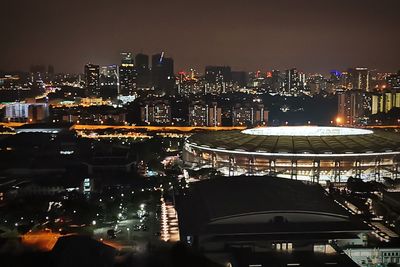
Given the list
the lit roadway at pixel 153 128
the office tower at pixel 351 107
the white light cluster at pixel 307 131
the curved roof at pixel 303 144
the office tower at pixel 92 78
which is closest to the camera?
the curved roof at pixel 303 144

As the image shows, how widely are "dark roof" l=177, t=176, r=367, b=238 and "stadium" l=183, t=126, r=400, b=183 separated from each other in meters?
3.31

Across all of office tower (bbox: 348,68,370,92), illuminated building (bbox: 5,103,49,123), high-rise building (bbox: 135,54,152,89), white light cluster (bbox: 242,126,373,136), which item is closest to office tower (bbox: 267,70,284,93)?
office tower (bbox: 348,68,370,92)

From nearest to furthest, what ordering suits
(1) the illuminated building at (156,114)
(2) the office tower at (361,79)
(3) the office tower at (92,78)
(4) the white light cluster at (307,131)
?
(4) the white light cluster at (307,131) < (1) the illuminated building at (156,114) < (2) the office tower at (361,79) < (3) the office tower at (92,78)

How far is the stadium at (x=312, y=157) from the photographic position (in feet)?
51.0

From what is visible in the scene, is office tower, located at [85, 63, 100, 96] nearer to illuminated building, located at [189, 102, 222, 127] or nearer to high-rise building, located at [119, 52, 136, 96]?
high-rise building, located at [119, 52, 136, 96]

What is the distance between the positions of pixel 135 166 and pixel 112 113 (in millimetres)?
18296

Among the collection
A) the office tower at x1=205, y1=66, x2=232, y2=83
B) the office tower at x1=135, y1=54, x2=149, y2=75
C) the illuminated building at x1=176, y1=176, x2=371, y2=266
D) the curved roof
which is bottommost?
the illuminated building at x1=176, y1=176, x2=371, y2=266

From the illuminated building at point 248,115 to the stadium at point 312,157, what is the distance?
17.9 metres

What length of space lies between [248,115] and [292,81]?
1123 inches

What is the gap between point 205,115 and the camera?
34.2 m

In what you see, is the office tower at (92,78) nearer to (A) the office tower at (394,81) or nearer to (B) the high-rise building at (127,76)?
(B) the high-rise building at (127,76)

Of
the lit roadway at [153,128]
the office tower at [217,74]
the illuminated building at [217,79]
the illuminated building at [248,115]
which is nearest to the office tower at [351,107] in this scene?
the illuminated building at [248,115]

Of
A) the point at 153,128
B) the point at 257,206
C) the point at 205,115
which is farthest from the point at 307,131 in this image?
the point at 205,115

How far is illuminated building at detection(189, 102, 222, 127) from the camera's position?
112 ft
